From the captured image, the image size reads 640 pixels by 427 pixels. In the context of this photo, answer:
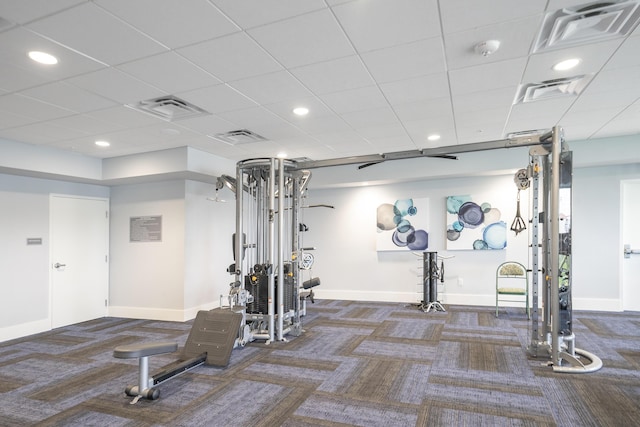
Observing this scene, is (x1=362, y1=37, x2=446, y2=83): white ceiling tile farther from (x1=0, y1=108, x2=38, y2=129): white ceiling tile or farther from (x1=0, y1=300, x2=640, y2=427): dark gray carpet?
(x1=0, y1=108, x2=38, y2=129): white ceiling tile

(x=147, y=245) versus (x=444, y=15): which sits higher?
(x=444, y=15)

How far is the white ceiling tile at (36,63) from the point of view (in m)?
2.47

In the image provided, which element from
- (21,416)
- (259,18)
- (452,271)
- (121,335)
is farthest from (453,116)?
(121,335)

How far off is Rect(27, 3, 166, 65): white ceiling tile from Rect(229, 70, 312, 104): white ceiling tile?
814 millimetres

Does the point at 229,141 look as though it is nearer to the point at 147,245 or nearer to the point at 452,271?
the point at 147,245

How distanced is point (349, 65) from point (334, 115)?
1246 mm

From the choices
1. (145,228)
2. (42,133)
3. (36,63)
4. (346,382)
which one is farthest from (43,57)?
→ (145,228)

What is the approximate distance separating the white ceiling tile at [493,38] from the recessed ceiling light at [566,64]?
420 mm

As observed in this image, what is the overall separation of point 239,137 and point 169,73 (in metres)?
2.04

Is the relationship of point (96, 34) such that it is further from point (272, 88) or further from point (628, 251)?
point (628, 251)

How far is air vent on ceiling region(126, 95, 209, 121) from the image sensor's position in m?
3.74

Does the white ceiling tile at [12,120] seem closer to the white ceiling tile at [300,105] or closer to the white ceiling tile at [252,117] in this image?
the white ceiling tile at [252,117]

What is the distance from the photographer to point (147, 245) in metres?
6.36

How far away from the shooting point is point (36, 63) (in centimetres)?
283
